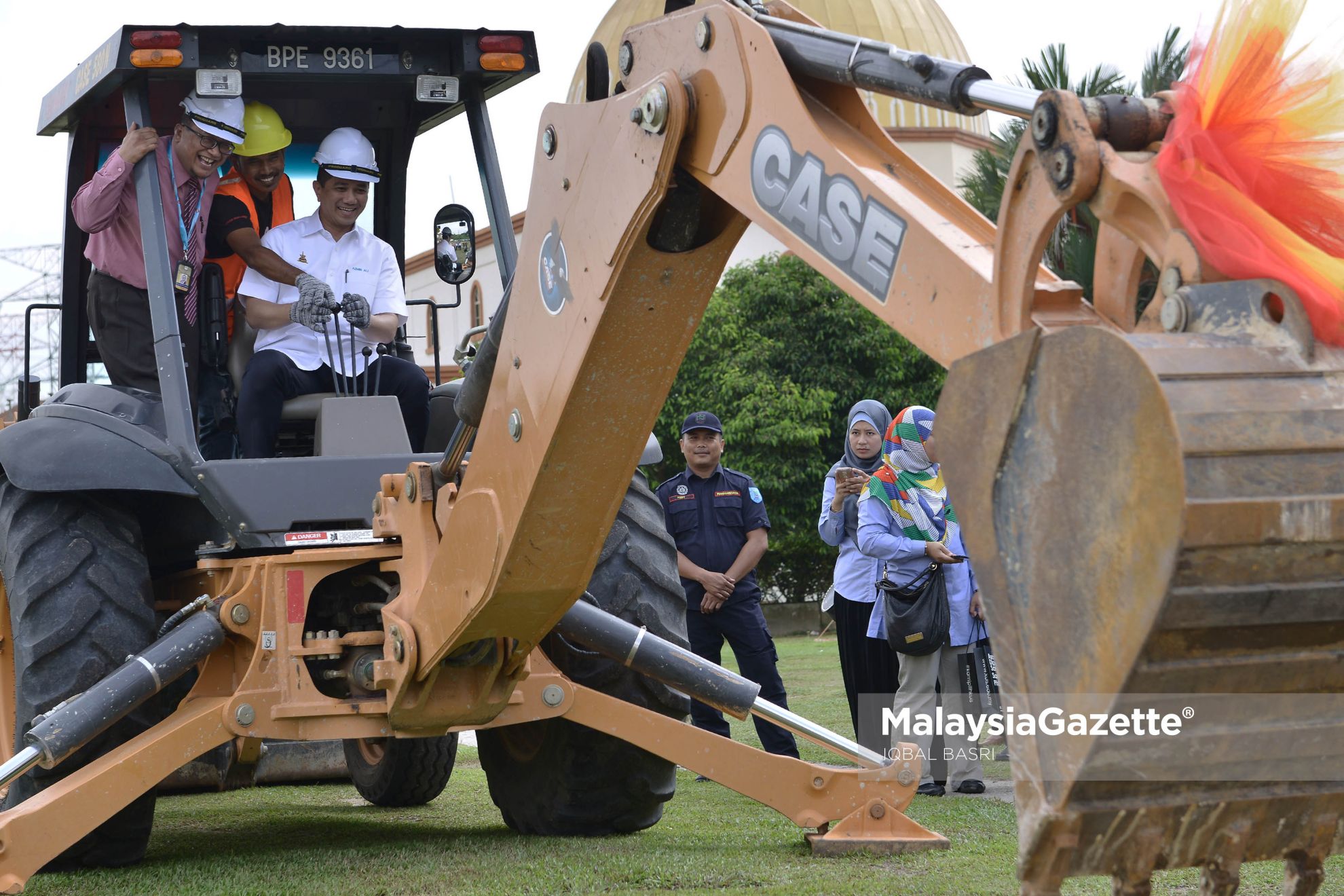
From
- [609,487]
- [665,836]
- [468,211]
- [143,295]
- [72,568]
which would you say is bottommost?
[665,836]

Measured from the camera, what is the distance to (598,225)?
344 centimetres

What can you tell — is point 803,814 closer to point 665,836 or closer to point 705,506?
point 665,836

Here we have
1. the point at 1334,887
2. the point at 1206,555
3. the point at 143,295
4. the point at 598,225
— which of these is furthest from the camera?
the point at 143,295

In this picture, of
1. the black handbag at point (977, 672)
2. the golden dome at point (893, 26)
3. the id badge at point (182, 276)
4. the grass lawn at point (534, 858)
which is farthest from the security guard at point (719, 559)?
the golden dome at point (893, 26)

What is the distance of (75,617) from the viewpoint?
505 cm

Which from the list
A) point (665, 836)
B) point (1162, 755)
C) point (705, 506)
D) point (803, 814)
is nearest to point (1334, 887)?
point (803, 814)

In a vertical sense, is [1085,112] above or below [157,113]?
below

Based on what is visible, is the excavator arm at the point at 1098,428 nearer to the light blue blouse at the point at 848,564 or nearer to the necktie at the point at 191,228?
the necktie at the point at 191,228

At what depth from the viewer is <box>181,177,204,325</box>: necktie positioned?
5449mm

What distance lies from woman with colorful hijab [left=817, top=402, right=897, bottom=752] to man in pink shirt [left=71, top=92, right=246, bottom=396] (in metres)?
3.40

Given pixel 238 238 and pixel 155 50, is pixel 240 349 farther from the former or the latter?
pixel 155 50

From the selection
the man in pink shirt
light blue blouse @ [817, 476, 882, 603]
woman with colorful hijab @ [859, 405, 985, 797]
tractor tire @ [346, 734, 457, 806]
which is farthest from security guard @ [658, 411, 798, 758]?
the man in pink shirt

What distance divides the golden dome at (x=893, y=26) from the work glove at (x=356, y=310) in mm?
36132

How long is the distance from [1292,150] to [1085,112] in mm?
311
